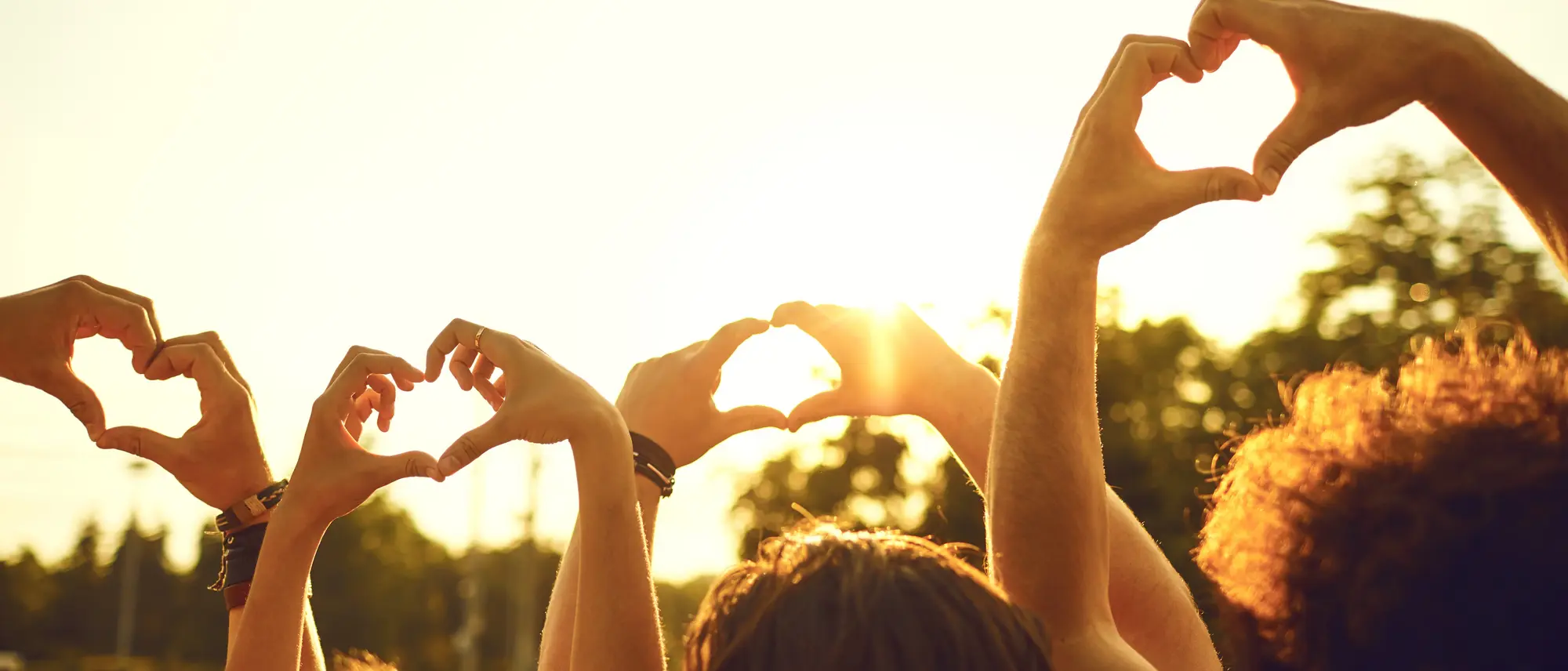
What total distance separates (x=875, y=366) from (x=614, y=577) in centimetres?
86

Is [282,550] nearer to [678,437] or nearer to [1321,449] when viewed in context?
[678,437]

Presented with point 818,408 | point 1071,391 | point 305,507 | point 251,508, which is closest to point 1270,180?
point 1071,391

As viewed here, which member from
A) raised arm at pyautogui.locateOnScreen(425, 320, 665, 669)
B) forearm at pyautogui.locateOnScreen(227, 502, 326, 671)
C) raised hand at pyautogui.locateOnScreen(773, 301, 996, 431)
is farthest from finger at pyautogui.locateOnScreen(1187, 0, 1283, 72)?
forearm at pyautogui.locateOnScreen(227, 502, 326, 671)

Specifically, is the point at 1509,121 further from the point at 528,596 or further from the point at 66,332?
the point at 528,596

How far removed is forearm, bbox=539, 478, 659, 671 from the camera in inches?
108

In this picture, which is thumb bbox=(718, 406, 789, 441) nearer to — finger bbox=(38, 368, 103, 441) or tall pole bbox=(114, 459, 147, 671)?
finger bbox=(38, 368, 103, 441)

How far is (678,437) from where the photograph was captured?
3.06 m

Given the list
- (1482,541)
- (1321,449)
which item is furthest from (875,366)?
(1482,541)

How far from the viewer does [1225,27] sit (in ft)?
6.44

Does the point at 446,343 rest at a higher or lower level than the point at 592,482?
higher

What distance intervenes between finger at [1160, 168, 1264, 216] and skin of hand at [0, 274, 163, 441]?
2.20 meters

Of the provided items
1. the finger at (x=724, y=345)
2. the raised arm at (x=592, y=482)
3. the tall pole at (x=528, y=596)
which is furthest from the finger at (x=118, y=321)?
the tall pole at (x=528, y=596)

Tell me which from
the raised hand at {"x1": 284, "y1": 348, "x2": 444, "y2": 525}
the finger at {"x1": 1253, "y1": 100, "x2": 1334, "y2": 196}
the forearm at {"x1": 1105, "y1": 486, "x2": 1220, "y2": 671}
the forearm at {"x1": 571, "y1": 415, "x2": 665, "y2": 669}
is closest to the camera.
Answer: the finger at {"x1": 1253, "y1": 100, "x2": 1334, "y2": 196}

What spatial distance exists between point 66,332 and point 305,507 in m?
0.73
